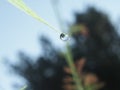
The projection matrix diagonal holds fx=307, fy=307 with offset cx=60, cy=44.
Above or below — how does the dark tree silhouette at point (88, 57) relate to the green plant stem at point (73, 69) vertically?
above

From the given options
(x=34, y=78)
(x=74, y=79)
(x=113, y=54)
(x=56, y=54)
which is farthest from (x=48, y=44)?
(x=74, y=79)

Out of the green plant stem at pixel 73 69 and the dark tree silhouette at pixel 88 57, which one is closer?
the green plant stem at pixel 73 69

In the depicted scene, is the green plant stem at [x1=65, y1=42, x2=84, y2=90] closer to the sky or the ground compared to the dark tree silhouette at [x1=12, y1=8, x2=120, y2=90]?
closer to the ground

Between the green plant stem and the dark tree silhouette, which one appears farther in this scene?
the dark tree silhouette

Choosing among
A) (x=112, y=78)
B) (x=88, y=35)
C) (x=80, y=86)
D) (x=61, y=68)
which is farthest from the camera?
(x=88, y=35)

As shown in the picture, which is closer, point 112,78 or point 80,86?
point 80,86

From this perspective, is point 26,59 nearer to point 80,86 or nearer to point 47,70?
point 47,70

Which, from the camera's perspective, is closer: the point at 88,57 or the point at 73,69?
the point at 73,69

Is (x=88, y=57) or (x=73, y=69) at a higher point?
(x=88, y=57)
